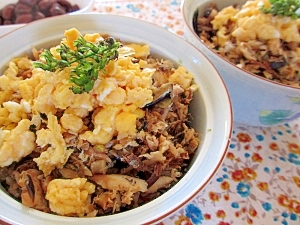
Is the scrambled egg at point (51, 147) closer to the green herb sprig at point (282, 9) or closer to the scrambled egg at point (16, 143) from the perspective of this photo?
the scrambled egg at point (16, 143)

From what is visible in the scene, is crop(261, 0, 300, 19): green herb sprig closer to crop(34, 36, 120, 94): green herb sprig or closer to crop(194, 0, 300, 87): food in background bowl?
crop(194, 0, 300, 87): food in background bowl

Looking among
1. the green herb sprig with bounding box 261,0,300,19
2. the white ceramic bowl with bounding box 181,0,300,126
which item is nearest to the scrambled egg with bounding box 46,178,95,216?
the white ceramic bowl with bounding box 181,0,300,126

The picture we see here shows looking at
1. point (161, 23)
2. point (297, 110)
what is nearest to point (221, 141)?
point (297, 110)

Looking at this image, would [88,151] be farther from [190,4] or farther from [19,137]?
[190,4]

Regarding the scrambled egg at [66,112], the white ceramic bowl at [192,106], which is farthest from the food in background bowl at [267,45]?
the scrambled egg at [66,112]

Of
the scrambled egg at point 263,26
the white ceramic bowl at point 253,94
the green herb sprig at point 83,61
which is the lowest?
the white ceramic bowl at point 253,94

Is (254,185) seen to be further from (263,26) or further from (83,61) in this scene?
(83,61)

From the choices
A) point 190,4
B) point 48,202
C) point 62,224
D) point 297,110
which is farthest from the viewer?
point 190,4
